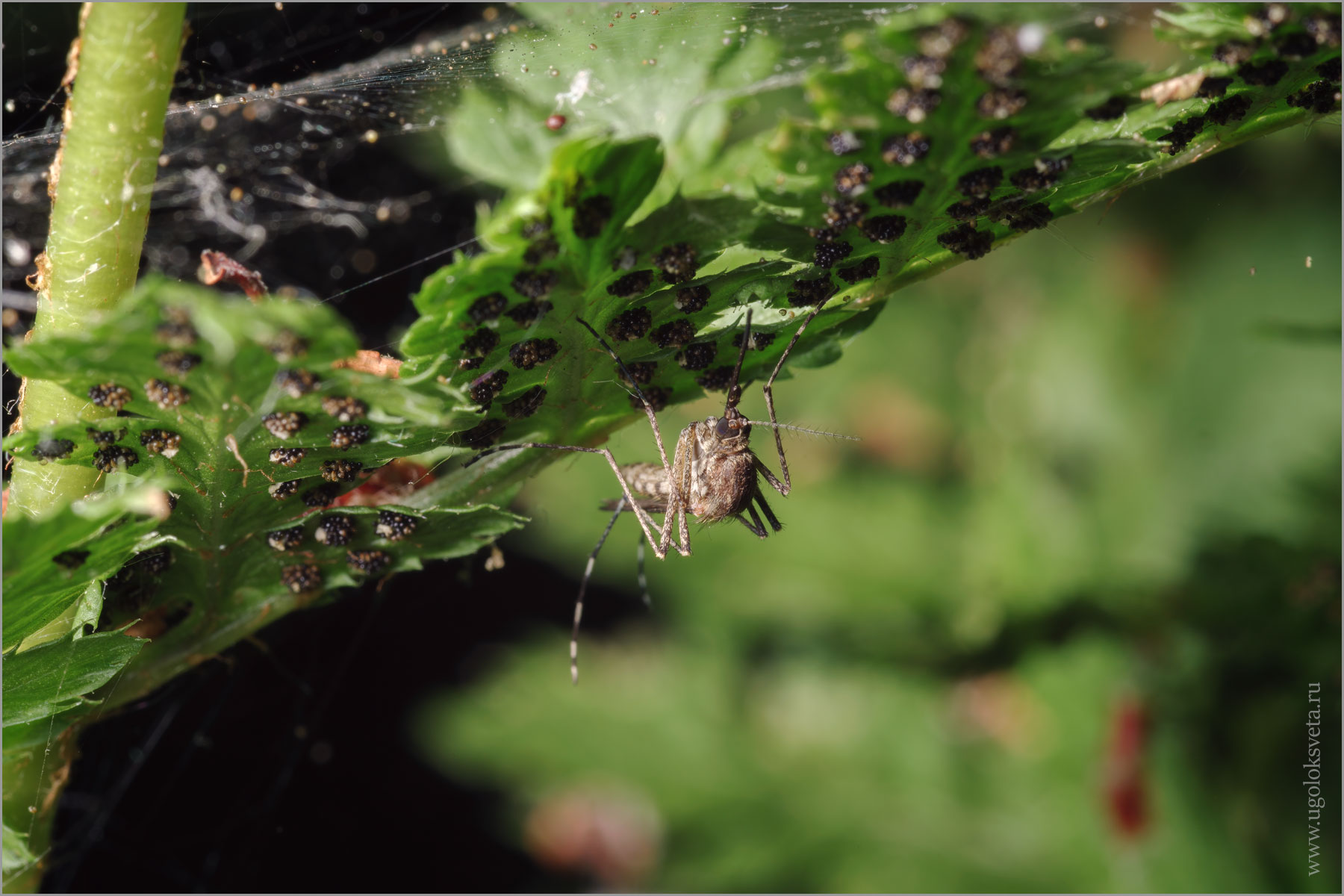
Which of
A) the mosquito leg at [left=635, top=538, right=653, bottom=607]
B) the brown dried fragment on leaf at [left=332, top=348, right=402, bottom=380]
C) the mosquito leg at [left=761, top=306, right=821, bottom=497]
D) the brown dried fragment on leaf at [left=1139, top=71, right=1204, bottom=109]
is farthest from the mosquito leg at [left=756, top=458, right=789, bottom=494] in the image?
the brown dried fragment on leaf at [left=1139, top=71, right=1204, bottom=109]

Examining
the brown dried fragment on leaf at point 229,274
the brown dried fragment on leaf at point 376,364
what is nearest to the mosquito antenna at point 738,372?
the brown dried fragment on leaf at point 376,364

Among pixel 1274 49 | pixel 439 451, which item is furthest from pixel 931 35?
pixel 439 451

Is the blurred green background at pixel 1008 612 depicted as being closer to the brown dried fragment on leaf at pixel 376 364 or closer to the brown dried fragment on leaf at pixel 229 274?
the brown dried fragment on leaf at pixel 376 364

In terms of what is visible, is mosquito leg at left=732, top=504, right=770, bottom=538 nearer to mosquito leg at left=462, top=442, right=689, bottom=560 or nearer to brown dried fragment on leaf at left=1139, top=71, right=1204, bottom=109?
mosquito leg at left=462, top=442, right=689, bottom=560

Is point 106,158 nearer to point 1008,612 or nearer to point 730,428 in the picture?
point 730,428

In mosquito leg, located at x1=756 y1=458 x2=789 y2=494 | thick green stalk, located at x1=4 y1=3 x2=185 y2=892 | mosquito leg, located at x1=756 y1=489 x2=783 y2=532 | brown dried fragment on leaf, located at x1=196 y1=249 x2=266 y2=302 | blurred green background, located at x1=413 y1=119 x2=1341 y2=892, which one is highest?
thick green stalk, located at x1=4 y1=3 x2=185 y2=892

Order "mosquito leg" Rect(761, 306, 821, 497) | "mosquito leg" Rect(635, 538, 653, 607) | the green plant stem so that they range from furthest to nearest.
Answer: "mosquito leg" Rect(635, 538, 653, 607)
"mosquito leg" Rect(761, 306, 821, 497)
the green plant stem

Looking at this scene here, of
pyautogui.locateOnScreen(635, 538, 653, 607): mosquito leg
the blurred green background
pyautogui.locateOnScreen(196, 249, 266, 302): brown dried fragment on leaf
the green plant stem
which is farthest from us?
pyautogui.locateOnScreen(635, 538, 653, 607): mosquito leg
